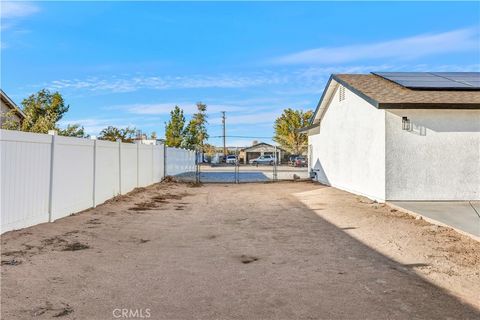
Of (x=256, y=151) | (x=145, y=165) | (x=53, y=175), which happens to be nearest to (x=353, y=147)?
(x=145, y=165)

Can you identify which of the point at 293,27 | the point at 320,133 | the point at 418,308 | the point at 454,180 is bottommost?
the point at 418,308

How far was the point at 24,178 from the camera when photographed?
7.22 metres

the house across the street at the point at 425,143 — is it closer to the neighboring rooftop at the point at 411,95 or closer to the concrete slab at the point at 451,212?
the neighboring rooftop at the point at 411,95

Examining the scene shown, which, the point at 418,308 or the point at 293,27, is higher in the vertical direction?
the point at 293,27

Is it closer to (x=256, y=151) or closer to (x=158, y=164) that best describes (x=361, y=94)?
(x=158, y=164)

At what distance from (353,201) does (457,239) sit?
597cm

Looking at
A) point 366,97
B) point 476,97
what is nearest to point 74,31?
point 366,97

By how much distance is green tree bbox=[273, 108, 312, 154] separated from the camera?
62562mm

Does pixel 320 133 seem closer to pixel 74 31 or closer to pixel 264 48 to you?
pixel 264 48

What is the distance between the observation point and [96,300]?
4266 millimetres

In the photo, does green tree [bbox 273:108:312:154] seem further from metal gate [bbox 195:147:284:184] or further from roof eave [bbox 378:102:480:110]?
roof eave [bbox 378:102:480:110]

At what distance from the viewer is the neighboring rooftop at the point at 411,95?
12.2m

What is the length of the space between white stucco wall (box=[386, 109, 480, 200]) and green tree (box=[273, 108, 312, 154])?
49313mm

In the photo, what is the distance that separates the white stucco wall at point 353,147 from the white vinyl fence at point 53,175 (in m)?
9.18
